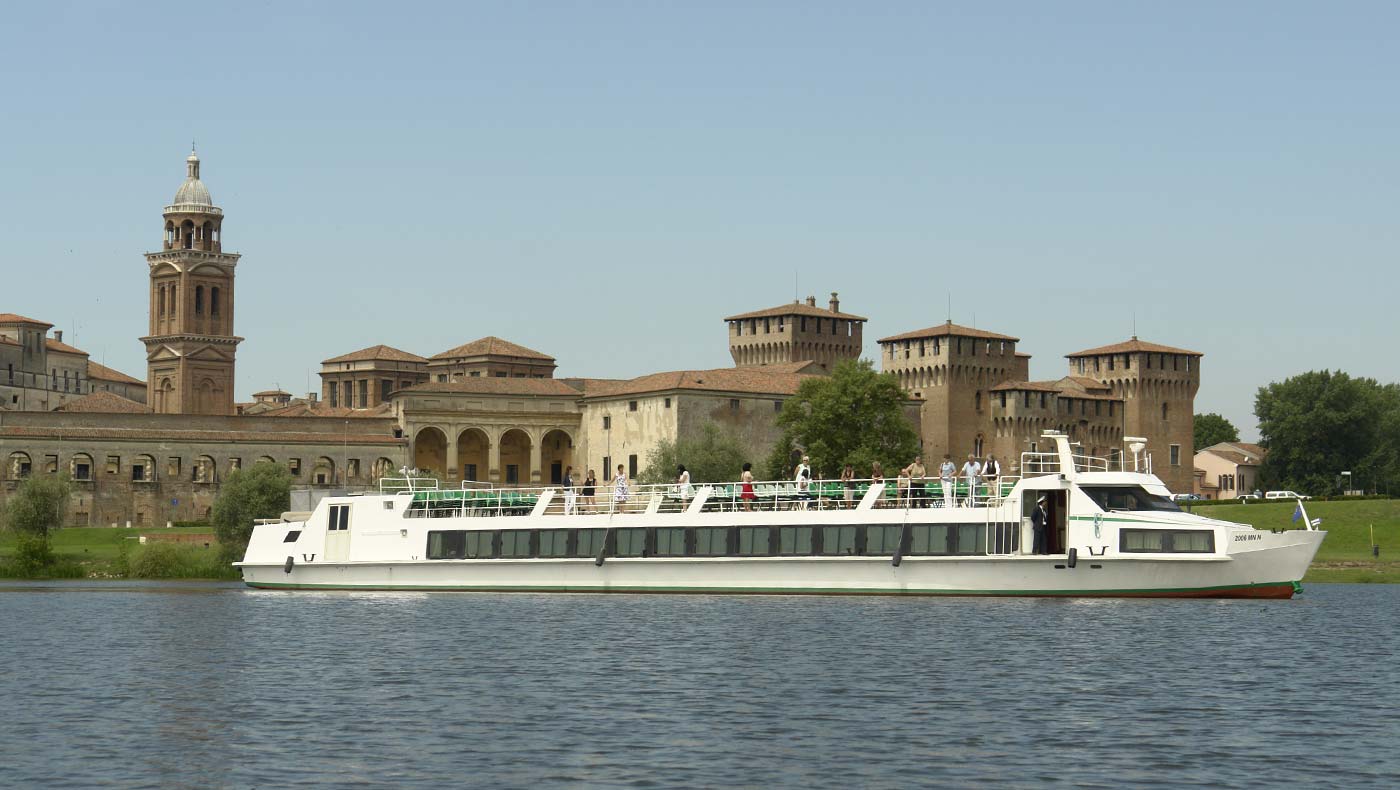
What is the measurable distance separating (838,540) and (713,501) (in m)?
6.86

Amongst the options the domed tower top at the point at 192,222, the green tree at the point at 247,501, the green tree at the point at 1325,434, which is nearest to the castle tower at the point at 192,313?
the domed tower top at the point at 192,222

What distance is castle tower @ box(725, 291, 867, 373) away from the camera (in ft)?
515

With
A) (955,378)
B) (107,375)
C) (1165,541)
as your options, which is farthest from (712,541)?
(107,375)

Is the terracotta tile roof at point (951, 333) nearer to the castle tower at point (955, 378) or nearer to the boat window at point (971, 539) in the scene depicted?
the castle tower at point (955, 378)

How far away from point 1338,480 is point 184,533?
3608 inches

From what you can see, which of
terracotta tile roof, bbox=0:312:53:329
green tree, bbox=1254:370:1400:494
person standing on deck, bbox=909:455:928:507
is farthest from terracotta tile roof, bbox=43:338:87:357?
person standing on deck, bbox=909:455:928:507

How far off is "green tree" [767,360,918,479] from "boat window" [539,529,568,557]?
53.7 m

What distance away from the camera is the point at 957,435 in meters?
149

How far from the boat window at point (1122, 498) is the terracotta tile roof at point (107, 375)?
481 ft

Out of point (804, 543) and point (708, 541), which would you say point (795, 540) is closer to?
point (804, 543)

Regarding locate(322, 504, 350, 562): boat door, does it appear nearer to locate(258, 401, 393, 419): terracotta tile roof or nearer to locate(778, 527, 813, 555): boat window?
locate(778, 527, 813, 555): boat window

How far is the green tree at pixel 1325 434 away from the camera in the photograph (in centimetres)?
15450

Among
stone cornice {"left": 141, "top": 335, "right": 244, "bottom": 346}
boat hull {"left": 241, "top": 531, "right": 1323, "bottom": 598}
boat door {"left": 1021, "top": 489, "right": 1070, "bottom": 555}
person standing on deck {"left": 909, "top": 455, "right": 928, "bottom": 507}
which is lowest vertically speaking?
boat hull {"left": 241, "top": 531, "right": 1323, "bottom": 598}

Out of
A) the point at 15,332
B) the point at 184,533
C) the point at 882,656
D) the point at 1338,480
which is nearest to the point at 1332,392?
the point at 1338,480
